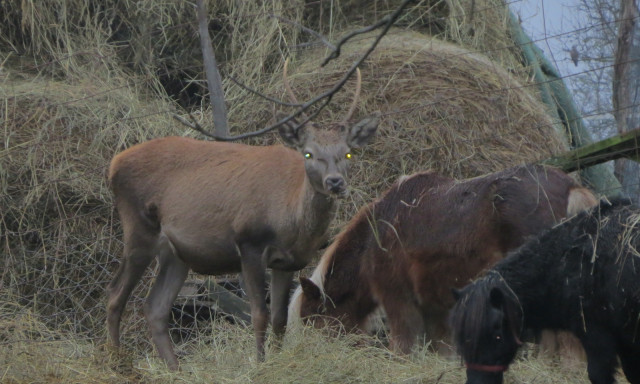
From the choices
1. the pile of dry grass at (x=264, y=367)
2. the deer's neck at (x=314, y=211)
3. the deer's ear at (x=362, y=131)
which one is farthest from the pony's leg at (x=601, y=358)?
the deer's ear at (x=362, y=131)

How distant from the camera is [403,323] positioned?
8.14 meters

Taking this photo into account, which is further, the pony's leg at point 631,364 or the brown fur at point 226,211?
the brown fur at point 226,211

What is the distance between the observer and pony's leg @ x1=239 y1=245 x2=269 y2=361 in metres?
7.54

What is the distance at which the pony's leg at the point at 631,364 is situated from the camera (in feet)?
19.7

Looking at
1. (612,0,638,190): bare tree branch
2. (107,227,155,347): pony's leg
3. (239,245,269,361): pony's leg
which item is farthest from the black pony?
(612,0,638,190): bare tree branch

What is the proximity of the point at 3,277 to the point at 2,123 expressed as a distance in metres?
1.46

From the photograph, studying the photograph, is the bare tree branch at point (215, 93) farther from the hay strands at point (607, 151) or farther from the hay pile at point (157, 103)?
the hay strands at point (607, 151)

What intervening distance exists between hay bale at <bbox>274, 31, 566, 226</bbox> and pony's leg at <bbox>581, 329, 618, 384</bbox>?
3.12m

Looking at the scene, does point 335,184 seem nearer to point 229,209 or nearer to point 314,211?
point 314,211

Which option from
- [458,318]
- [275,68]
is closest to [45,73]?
[275,68]

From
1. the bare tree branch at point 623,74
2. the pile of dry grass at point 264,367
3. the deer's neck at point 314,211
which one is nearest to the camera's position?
the pile of dry grass at point 264,367

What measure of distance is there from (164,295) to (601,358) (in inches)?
142

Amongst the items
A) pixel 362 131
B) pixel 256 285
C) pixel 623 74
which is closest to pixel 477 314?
pixel 256 285

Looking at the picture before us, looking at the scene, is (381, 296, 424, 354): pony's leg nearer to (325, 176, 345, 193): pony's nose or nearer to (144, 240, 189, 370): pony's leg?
(325, 176, 345, 193): pony's nose
